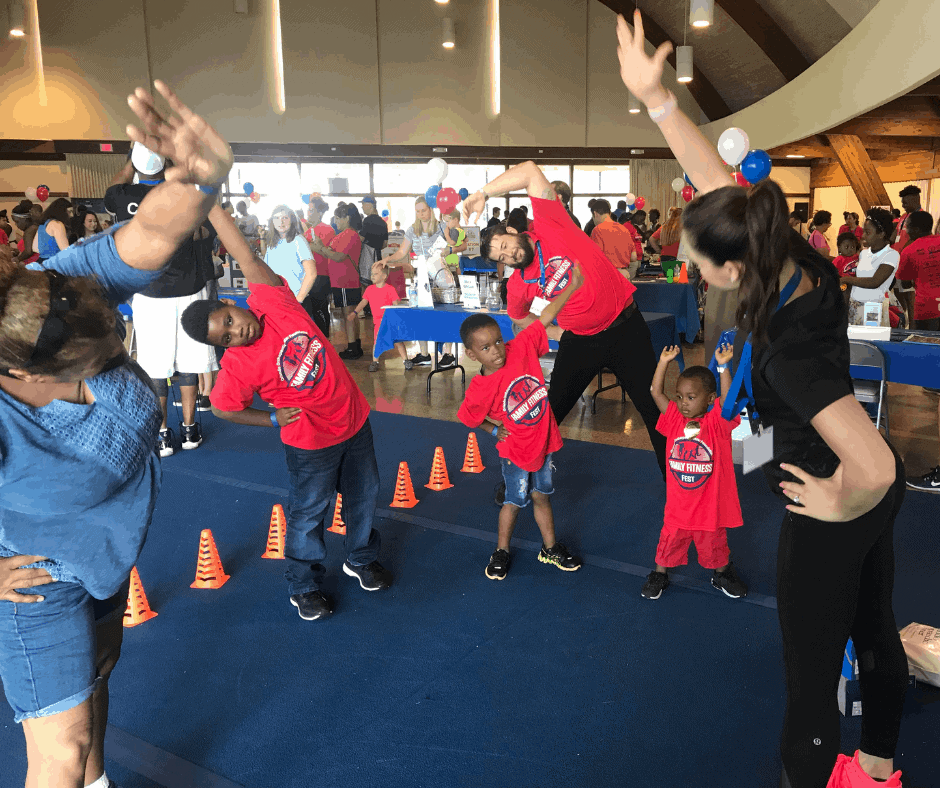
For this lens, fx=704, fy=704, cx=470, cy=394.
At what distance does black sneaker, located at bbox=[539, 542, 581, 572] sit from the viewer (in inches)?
124

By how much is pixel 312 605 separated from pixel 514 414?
1138 millimetres

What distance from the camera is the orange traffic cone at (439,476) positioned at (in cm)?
423

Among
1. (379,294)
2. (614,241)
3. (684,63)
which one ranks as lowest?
(379,294)

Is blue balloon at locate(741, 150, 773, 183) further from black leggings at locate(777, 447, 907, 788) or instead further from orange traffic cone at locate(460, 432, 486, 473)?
black leggings at locate(777, 447, 907, 788)

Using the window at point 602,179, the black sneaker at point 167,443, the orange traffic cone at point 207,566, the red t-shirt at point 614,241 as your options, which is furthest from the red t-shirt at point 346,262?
the window at point 602,179

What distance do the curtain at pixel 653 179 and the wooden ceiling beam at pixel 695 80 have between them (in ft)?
5.48

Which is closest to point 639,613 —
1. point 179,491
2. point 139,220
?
point 139,220

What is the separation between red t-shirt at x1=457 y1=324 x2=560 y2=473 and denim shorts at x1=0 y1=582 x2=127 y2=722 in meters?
1.79

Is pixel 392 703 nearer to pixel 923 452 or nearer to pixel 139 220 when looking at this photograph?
pixel 139 220

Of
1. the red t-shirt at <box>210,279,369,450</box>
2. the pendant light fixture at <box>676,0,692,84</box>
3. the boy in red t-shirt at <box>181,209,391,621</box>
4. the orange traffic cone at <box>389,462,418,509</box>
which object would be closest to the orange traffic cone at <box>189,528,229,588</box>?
the boy in red t-shirt at <box>181,209,391,621</box>

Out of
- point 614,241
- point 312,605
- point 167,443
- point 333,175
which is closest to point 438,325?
point 167,443

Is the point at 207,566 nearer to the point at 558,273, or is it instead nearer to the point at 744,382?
the point at 558,273

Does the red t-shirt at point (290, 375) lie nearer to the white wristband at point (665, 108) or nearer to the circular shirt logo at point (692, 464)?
the circular shirt logo at point (692, 464)

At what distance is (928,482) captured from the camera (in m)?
4.00
